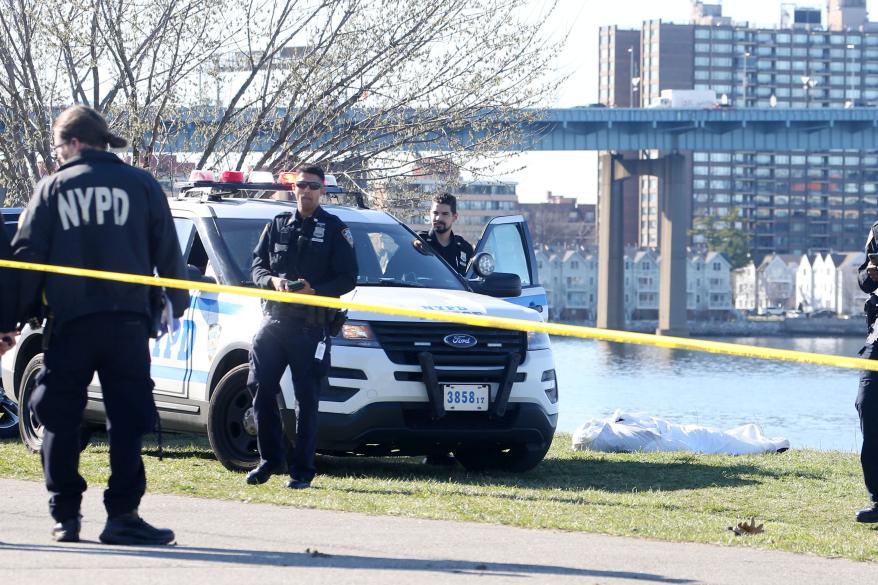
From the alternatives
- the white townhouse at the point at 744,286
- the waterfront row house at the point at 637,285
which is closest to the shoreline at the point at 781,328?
the waterfront row house at the point at 637,285

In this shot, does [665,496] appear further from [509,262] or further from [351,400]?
[509,262]

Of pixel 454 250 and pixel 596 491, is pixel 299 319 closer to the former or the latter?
pixel 596 491

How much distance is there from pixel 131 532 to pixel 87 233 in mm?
1152

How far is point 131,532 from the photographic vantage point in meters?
5.82

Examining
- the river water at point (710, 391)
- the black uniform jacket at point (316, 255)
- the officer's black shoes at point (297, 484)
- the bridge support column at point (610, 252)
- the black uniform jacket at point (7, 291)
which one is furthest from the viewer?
the bridge support column at point (610, 252)

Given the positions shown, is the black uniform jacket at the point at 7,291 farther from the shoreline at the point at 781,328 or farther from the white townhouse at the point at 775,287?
the white townhouse at the point at 775,287

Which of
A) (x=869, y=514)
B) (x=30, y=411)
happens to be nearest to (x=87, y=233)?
(x=869, y=514)

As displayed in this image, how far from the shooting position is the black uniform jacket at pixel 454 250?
38.2 feet

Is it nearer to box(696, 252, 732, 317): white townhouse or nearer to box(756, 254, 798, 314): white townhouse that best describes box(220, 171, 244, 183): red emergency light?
box(696, 252, 732, 317): white townhouse

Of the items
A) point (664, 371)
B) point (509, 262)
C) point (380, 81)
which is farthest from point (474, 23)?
point (664, 371)

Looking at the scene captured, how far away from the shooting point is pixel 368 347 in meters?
8.62

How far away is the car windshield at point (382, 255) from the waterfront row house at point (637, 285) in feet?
498

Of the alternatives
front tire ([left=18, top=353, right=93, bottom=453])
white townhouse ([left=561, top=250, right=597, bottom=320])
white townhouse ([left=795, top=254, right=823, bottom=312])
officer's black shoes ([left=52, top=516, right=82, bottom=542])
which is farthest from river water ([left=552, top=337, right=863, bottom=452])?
white townhouse ([left=795, top=254, right=823, bottom=312])

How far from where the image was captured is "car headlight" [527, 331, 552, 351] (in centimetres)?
919
